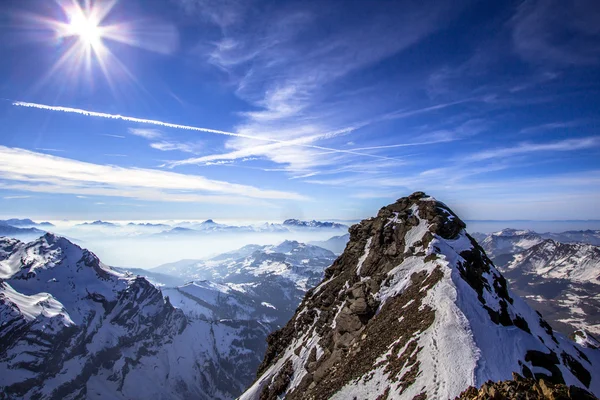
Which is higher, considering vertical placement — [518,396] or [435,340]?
[518,396]

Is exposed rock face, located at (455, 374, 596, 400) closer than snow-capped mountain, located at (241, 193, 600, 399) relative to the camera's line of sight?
Yes

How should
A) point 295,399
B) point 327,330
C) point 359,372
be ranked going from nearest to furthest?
point 359,372 → point 295,399 → point 327,330

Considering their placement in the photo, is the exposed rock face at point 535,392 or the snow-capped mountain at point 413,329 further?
the snow-capped mountain at point 413,329

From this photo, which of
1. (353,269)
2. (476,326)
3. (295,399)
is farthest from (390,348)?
(353,269)

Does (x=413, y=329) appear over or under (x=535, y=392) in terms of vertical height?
under

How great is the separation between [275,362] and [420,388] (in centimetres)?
5348

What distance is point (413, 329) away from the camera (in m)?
38.5

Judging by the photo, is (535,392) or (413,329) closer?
(535,392)

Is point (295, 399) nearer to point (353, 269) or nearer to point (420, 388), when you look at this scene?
point (420, 388)

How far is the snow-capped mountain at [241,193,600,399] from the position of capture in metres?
31.3

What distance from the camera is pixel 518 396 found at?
1789 cm

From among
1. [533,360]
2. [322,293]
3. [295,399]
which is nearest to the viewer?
[533,360]

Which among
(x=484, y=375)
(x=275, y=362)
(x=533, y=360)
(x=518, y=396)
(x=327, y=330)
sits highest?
(x=518, y=396)

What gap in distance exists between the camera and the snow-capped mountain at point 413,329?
3133 cm
